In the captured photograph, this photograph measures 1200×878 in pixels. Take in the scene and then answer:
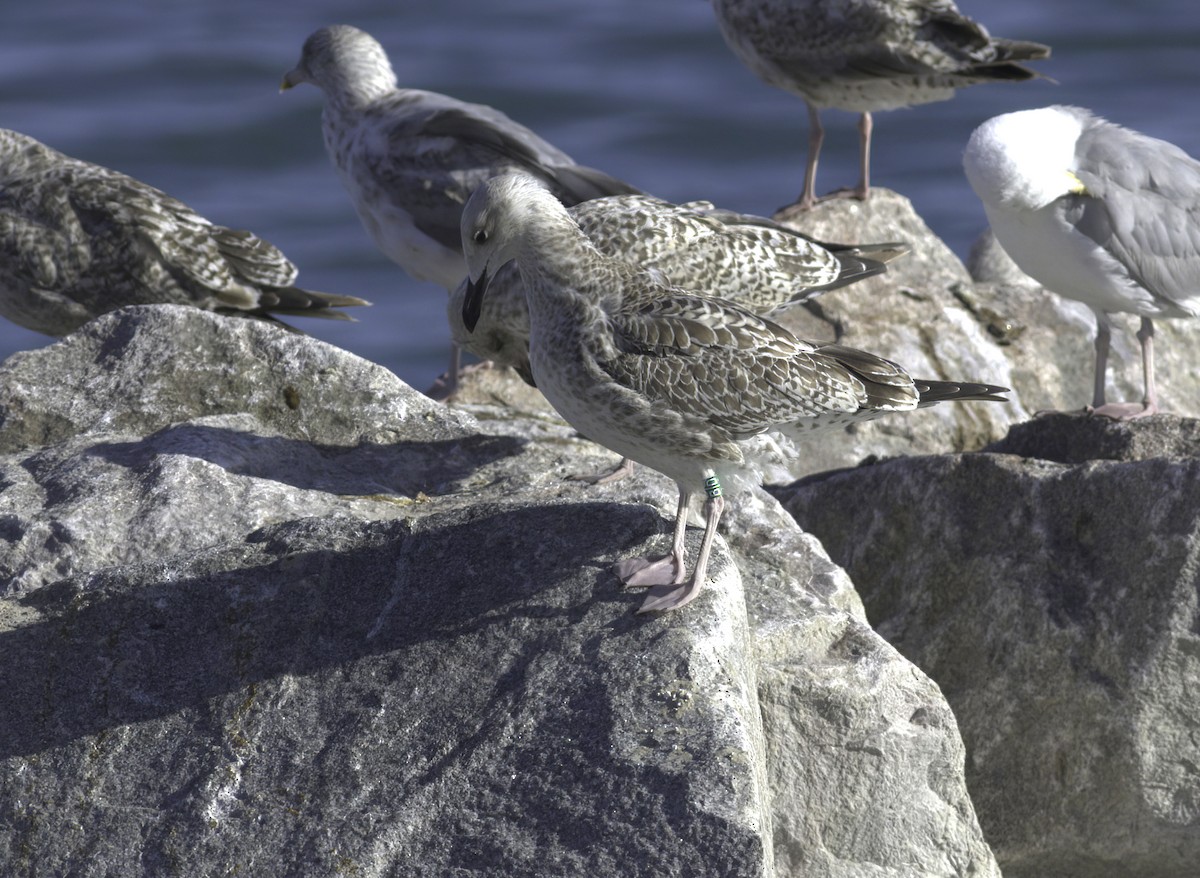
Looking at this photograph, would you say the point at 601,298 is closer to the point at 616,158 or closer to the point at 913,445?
the point at 913,445

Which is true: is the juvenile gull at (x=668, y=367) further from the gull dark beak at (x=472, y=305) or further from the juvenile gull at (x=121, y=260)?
the juvenile gull at (x=121, y=260)

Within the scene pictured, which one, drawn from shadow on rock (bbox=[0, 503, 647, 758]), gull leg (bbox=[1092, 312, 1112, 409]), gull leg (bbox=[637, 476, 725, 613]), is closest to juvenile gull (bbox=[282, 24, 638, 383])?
gull leg (bbox=[1092, 312, 1112, 409])

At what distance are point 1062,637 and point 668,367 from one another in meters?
1.39

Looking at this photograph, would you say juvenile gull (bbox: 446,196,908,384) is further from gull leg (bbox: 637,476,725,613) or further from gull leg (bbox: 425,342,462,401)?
gull leg (bbox: 637,476,725,613)

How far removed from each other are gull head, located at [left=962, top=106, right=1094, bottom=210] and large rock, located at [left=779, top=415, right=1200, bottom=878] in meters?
1.71

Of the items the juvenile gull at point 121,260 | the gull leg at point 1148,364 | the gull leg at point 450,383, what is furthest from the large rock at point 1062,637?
the juvenile gull at point 121,260

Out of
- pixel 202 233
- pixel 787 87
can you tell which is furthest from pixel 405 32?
pixel 202 233

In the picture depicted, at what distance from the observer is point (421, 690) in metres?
3.98

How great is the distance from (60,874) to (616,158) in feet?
46.9

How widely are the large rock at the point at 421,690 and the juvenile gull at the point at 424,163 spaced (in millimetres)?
3423

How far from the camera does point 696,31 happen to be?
810 inches

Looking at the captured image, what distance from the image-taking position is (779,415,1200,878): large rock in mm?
4703

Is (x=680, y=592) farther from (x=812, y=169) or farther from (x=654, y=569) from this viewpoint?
(x=812, y=169)

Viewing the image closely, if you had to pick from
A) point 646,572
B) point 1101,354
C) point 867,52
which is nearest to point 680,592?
point 646,572
